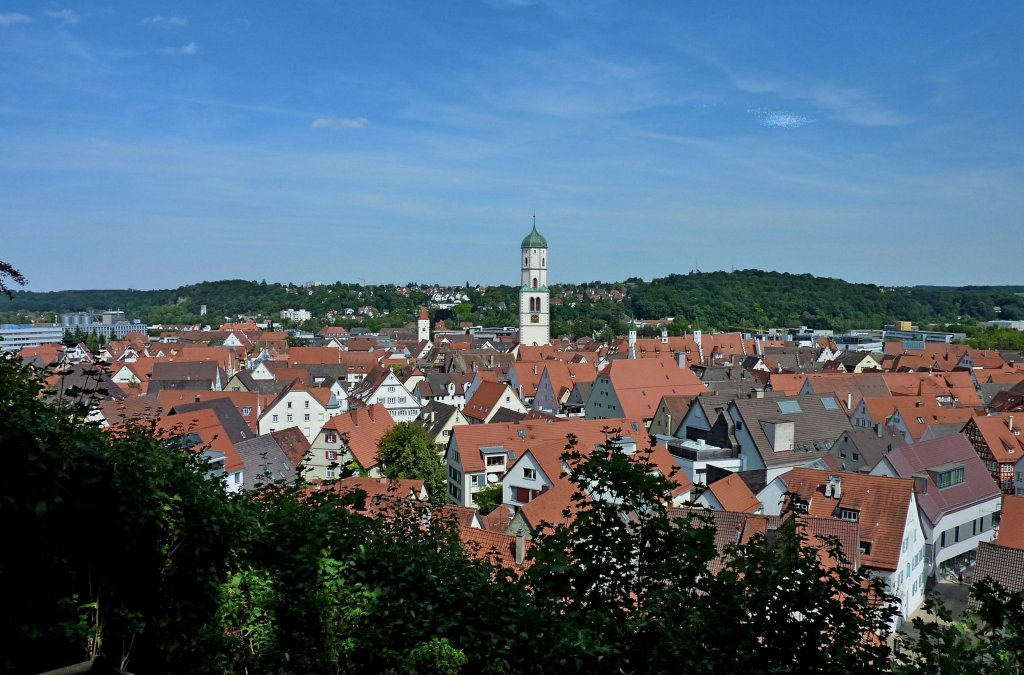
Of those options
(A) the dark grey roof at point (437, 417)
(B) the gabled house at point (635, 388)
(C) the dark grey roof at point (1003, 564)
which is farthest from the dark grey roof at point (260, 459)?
(B) the gabled house at point (635, 388)

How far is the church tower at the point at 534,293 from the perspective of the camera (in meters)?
96.4

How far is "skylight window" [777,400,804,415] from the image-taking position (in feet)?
118

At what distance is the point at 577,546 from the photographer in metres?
6.94

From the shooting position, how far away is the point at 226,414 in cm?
3609

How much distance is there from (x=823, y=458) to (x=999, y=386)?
38.1 metres

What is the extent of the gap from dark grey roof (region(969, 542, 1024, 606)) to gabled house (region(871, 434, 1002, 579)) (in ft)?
18.7

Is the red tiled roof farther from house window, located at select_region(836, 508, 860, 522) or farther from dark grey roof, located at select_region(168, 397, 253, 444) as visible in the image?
house window, located at select_region(836, 508, 860, 522)

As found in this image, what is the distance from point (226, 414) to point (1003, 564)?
31.4 metres

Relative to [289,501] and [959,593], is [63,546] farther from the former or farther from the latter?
[959,593]

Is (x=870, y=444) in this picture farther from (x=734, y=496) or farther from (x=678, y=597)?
(x=678, y=597)

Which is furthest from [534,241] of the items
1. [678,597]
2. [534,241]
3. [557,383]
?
[678,597]

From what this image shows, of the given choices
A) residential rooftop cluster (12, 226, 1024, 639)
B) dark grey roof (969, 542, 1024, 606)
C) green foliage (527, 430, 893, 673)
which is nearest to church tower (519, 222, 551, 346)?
residential rooftop cluster (12, 226, 1024, 639)

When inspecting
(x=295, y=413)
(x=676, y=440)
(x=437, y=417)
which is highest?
(x=437, y=417)

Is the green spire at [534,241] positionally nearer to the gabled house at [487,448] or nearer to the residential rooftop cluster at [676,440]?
the residential rooftop cluster at [676,440]
